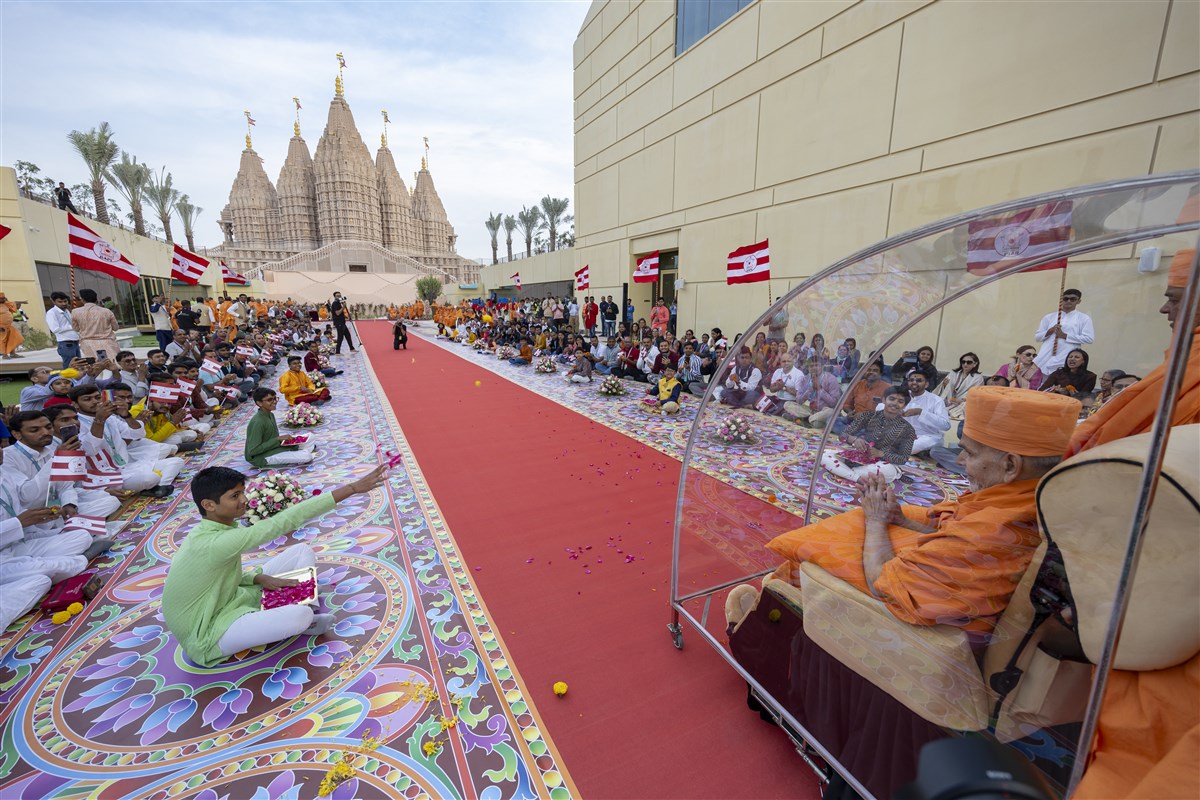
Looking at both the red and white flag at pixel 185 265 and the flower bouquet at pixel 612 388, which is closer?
the red and white flag at pixel 185 265

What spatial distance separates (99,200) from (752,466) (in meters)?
33.2

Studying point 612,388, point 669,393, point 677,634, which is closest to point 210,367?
point 612,388

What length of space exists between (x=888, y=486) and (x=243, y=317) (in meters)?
23.0

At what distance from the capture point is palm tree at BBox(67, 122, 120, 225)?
78.0 ft

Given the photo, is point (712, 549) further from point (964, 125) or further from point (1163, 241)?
point (964, 125)

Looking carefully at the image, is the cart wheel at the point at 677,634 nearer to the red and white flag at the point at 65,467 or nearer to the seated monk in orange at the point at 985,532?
the seated monk in orange at the point at 985,532

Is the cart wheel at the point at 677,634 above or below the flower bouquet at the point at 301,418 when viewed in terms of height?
below

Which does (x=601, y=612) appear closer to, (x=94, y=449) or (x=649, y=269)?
(x=94, y=449)

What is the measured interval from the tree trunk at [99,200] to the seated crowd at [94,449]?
918 inches

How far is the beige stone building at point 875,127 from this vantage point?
5.33 m

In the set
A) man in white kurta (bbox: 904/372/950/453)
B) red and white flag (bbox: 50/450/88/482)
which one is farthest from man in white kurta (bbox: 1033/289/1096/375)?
red and white flag (bbox: 50/450/88/482)

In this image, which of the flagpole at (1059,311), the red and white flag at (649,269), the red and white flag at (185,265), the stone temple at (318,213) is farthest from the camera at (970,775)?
the stone temple at (318,213)

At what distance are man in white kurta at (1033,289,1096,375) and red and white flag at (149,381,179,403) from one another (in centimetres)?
865

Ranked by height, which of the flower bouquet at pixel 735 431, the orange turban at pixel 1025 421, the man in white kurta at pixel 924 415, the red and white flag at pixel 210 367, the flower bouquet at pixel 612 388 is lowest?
the flower bouquet at pixel 612 388
